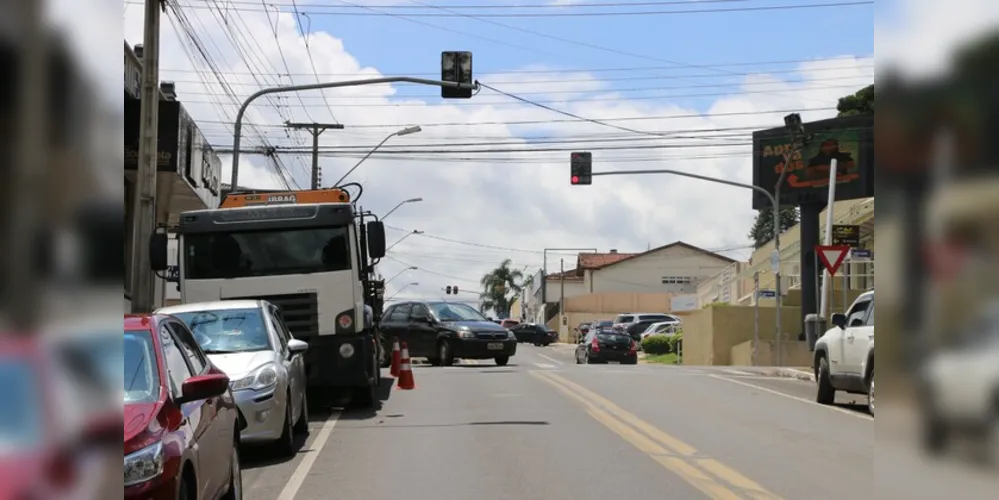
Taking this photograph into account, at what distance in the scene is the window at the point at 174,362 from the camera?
6.25m

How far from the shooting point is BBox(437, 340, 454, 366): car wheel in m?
27.3

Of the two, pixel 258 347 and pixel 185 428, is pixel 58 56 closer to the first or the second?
pixel 185 428

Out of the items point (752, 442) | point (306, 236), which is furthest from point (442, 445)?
point (306, 236)

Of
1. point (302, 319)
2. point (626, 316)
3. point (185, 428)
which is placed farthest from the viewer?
point (626, 316)

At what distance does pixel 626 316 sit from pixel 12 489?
61265 mm

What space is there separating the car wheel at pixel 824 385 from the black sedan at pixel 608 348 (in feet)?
68.4

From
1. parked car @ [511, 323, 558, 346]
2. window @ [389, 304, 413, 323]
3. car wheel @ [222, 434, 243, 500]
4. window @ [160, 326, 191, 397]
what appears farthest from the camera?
parked car @ [511, 323, 558, 346]

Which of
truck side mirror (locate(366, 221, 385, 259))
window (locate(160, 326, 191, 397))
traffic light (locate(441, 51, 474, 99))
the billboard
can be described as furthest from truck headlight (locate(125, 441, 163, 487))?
the billboard

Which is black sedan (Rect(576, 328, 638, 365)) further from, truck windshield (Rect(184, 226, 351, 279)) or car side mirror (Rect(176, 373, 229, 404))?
car side mirror (Rect(176, 373, 229, 404))

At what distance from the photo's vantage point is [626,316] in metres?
62.9

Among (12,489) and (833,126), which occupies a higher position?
(833,126)

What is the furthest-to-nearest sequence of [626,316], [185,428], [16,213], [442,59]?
[626,316]
[442,59]
[185,428]
[16,213]

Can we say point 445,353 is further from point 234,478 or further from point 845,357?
point 234,478

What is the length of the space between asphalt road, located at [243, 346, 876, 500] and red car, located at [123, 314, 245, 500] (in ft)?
6.56
